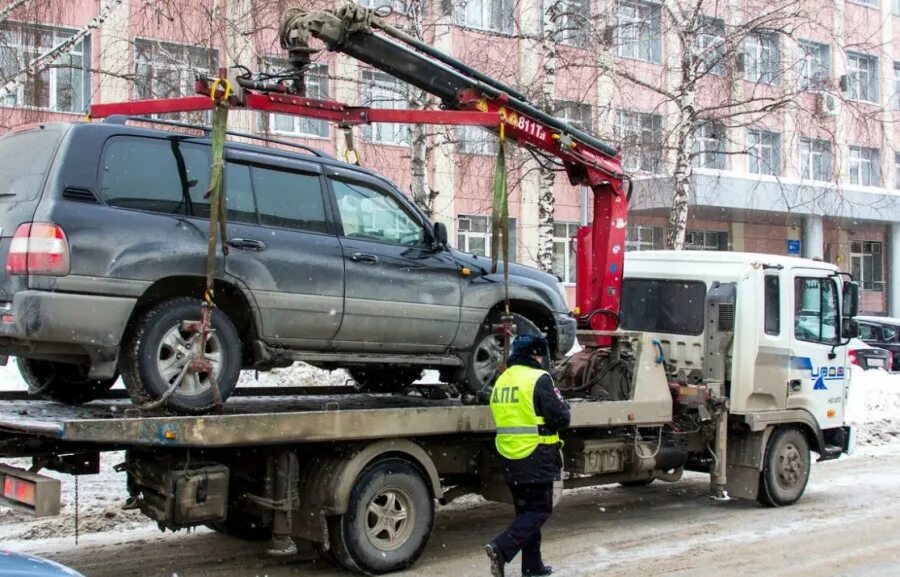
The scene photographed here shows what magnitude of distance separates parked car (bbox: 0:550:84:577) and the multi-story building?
9135 mm

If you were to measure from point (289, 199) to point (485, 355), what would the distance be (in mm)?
2167

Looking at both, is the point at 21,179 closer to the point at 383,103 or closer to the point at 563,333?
the point at 563,333

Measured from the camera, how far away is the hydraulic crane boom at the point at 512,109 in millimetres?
7207

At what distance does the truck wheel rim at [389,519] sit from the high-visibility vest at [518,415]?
83 centimetres

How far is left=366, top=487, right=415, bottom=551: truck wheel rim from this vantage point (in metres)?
6.57

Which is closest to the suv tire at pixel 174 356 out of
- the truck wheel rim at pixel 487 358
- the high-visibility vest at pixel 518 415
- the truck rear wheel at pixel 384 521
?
the truck rear wheel at pixel 384 521

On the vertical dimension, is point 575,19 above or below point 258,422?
above

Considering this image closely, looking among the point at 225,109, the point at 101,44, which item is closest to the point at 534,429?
the point at 225,109

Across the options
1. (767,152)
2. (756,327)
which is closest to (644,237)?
(767,152)

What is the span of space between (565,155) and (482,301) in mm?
1885

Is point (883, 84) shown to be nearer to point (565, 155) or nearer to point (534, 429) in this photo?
point (565, 155)

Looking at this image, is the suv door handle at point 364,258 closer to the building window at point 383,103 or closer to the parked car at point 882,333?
the building window at point 383,103

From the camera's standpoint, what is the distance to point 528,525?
6.38 meters

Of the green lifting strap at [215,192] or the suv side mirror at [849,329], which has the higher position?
the green lifting strap at [215,192]
